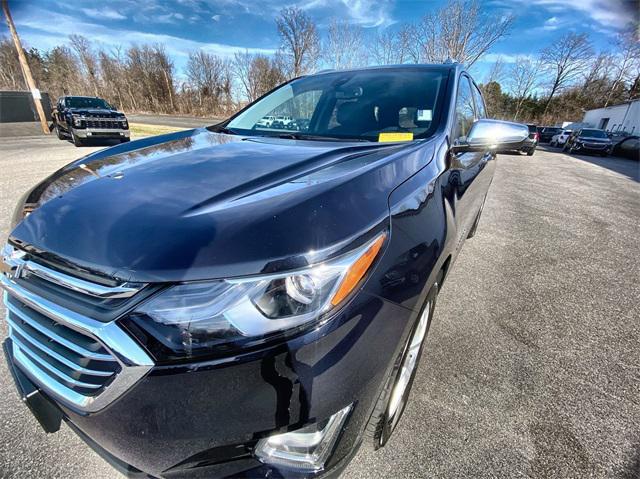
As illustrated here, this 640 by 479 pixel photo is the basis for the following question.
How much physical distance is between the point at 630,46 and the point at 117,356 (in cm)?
5708

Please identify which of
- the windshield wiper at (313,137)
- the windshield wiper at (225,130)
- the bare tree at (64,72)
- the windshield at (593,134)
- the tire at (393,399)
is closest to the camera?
the tire at (393,399)

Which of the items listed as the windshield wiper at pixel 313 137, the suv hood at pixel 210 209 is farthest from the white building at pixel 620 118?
the suv hood at pixel 210 209

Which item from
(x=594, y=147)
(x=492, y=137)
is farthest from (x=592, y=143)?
(x=492, y=137)

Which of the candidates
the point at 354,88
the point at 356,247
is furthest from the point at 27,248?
the point at 354,88

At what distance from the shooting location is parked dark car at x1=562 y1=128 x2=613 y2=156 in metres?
19.0

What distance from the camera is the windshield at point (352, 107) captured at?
6.97 feet

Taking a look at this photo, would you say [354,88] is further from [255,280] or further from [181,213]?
[255,280]

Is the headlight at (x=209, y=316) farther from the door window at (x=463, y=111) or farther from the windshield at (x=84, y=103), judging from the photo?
the windshield at (x=84, y=103)

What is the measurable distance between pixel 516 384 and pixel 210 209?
206 centimetres

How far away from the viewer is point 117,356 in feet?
2.92

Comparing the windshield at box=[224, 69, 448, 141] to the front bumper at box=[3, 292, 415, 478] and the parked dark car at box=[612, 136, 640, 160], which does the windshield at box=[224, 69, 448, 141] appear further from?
the parked dark car at box=[612, 136, 640, 160]

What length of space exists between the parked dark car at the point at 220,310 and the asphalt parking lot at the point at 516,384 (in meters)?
0.49

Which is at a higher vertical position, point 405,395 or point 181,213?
point 181,213

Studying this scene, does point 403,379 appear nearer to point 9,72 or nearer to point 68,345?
point 68,345
